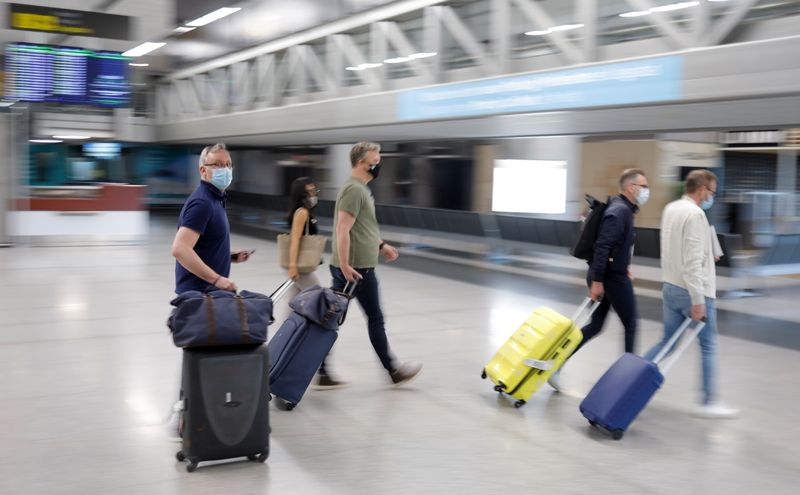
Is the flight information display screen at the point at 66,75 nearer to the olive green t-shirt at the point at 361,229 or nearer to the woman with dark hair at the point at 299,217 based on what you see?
the woman with dark hair at the point at 299,217

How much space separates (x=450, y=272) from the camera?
13773 mm

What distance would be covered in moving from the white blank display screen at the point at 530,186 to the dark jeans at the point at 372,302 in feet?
28.6

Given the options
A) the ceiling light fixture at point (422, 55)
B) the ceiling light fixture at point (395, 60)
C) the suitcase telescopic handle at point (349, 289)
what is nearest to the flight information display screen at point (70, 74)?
the ceiling light fixture at point (395, 60)

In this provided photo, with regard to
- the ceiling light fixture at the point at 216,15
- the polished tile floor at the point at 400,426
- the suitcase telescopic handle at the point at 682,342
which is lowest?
the polished tile floor at the point at 400,426

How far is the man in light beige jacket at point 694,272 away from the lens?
5207 millimetres

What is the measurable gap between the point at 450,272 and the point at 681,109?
5.36 meters

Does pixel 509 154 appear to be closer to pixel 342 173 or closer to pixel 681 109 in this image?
pixel 681 109

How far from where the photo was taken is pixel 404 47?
1459 centimetres

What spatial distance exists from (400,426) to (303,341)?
828 millimetres

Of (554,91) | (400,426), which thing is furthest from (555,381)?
(554,91)

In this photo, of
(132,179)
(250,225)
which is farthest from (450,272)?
(132,179)

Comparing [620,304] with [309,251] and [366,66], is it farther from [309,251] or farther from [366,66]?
[366,66]

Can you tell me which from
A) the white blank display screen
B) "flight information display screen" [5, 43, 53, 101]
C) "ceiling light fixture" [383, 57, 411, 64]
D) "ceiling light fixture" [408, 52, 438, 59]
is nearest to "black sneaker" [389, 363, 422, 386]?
the white blank display screen

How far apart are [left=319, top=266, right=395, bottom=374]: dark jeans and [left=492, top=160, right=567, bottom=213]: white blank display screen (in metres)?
8.71
